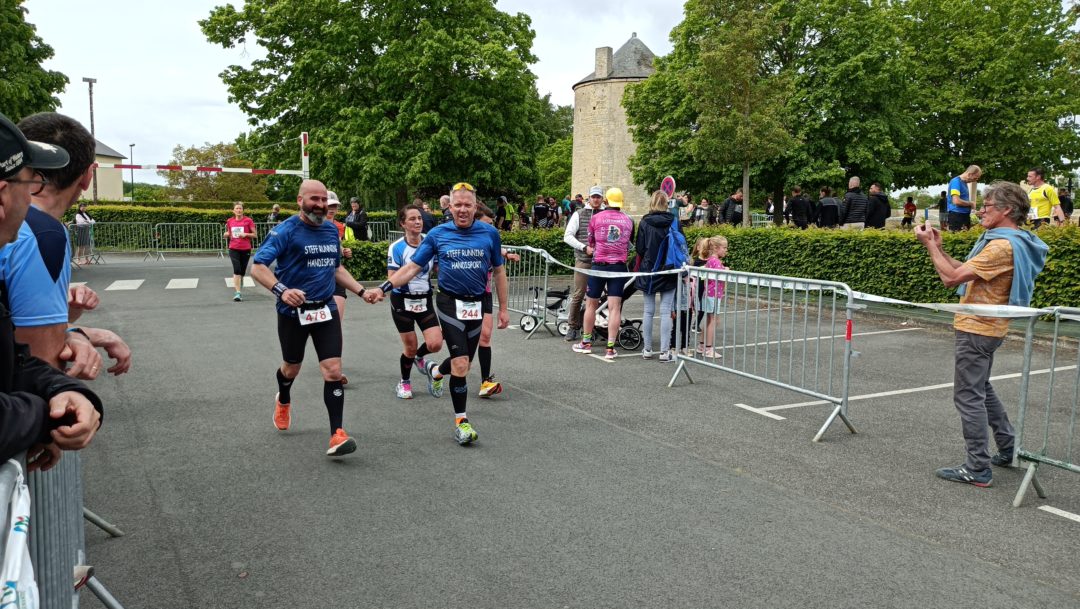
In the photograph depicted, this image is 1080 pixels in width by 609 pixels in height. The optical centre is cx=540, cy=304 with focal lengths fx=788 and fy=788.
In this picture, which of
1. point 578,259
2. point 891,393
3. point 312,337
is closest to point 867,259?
point 578,259

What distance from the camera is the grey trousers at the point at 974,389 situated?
5316 millimetres

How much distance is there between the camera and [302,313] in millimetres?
5957

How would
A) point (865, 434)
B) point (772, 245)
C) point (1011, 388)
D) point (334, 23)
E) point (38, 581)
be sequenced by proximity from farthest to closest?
1. point (334, 23)
2. point (772, 245)
3. point (1011, 388)
4. point (865, 434)
5. point (38, 581)

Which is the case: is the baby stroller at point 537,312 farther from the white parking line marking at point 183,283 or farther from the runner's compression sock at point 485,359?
the white parking line marking at point 183,283

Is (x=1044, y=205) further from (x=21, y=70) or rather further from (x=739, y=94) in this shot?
(x=21, y=70)

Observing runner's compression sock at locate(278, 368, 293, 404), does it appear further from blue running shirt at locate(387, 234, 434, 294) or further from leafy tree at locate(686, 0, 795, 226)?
leafy tree at locate(686, 0, 795, 226)

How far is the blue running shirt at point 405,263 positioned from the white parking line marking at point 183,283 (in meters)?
11.6

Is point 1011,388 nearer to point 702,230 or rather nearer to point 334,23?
point 702,230

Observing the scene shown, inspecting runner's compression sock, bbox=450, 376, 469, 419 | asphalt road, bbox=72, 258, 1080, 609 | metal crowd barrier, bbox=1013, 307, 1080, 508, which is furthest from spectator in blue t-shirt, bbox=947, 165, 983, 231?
runner's compression sock, bbox=450, 376, 469, 419

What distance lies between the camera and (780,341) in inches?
286

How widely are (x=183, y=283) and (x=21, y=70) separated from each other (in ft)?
33.9

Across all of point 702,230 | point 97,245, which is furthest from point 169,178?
point 702,230

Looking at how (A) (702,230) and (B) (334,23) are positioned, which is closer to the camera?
(A) (702,230)

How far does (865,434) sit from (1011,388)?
2818 mm
